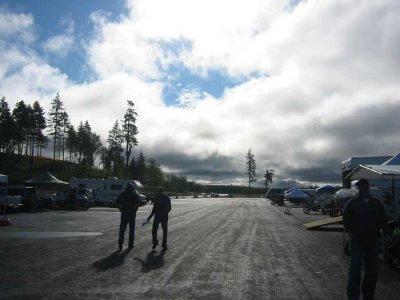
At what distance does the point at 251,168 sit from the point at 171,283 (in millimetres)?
168261

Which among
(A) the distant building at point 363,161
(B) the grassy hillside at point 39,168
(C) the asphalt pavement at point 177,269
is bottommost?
(C) the asphalt pavement at point 177,269

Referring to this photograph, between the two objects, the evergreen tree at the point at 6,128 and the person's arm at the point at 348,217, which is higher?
the evergreen tree at the point at 6,128

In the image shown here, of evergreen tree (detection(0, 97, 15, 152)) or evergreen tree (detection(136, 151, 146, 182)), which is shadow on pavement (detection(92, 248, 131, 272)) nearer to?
evergreen tree (detection(0, 97, 15, 152))

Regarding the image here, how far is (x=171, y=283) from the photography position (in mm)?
9305

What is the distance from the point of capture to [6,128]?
317 feet

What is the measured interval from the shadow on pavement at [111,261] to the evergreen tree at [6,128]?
8887 cm

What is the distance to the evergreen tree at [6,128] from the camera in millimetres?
95831

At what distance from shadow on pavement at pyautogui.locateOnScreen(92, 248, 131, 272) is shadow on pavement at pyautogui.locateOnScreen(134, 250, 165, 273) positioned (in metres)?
0.49


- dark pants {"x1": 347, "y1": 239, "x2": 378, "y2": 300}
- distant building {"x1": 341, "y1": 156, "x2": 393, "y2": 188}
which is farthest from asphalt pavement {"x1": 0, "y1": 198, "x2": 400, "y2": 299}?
distant building {"x1": 341, "y1": 156, "x2": 393, "y2": 188}

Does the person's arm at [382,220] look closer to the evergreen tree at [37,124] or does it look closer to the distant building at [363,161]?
the distant building at [363,161]

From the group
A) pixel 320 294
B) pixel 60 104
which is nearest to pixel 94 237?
pixel 320 294

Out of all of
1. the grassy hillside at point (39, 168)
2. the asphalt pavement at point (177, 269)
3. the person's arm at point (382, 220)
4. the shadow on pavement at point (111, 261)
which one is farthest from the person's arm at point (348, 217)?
the grassy hillside at point (39, 168)

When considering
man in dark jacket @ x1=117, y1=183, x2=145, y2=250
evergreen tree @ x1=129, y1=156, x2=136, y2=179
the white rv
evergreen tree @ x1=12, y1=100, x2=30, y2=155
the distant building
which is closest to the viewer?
man in dark jacket @ x1=117, y1=183, x2=145, y2=250

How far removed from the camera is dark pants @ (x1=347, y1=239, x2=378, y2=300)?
7.67 m
